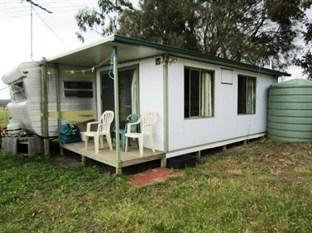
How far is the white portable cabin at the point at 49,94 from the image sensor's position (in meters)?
6.54

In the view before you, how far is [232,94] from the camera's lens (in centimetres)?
736

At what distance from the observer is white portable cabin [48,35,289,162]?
5.41m

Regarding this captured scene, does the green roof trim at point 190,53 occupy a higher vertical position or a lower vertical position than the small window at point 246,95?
higher

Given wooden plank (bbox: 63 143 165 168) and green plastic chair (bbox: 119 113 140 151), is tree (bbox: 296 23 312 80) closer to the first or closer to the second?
green plastic chair (bbox: 119 113 140 151)

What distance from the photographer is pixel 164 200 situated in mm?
3760

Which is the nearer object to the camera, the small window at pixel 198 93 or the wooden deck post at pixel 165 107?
the wooden deck post at pixel 165 107

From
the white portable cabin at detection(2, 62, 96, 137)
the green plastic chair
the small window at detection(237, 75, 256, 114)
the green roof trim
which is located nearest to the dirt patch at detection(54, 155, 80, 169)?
the white portable cabin at detection(2, 62, 96, 137)

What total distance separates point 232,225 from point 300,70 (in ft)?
40.3

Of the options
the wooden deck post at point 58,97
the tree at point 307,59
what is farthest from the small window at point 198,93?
the tree at point 307,59

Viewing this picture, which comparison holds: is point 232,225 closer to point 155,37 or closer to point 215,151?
point 215,151

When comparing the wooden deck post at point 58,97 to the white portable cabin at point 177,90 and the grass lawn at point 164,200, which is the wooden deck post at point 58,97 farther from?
the grass lawn at point 164,200

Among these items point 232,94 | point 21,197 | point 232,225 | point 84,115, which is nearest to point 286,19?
point 232,94

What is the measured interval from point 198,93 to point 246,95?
8.32ft

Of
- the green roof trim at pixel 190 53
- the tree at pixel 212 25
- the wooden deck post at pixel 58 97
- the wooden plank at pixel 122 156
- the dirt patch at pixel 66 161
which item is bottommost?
the dirt patch at pixel 66 161
